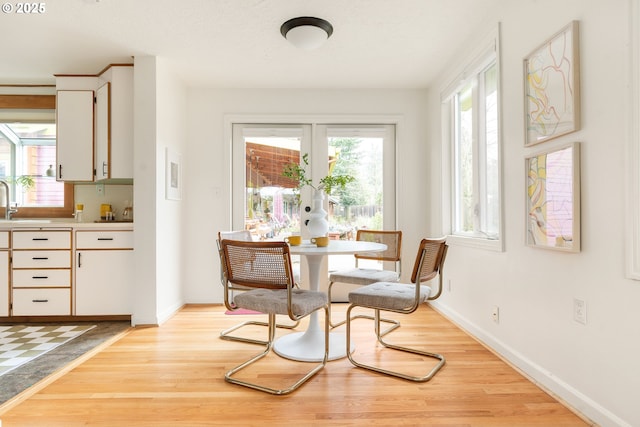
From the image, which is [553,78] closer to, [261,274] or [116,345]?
[261,274]

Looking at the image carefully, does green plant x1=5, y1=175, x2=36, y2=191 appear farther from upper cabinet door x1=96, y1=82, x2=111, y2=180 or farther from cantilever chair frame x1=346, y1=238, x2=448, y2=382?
cantilever chair frame x1=346, y1=238, x2=448, y2=382

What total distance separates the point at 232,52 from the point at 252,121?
0.89 m

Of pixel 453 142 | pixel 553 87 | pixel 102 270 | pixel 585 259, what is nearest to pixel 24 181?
pixel 102 270

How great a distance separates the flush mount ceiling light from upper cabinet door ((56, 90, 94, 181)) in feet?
7.03

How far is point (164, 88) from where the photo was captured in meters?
3.26

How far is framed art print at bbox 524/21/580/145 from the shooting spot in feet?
5.48

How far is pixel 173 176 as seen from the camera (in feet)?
11.3

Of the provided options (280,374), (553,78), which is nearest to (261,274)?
(280,374)

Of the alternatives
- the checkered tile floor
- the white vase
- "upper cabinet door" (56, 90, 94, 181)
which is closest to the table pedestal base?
the white vase

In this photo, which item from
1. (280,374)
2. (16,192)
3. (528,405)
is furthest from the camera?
(16,192)

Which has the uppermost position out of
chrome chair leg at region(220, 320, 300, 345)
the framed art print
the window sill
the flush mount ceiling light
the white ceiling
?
the white ceiling

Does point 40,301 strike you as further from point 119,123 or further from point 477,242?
point 477,242

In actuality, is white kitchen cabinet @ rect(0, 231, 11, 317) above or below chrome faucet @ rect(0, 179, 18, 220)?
below

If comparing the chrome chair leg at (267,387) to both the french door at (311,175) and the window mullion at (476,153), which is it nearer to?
the window mullion at (476,153)
